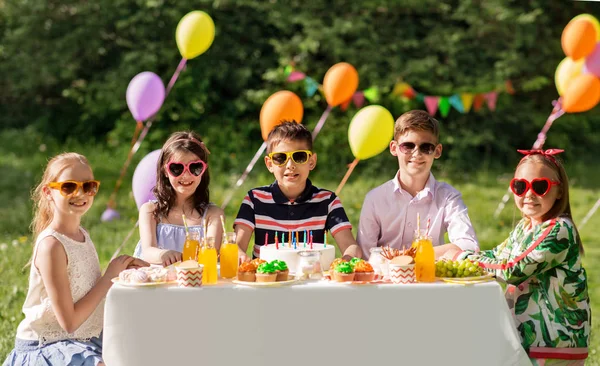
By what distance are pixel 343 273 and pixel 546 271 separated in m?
0.97

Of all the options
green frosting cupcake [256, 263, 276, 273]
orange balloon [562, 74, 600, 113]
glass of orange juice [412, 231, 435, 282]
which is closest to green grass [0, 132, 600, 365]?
orange balloon [562, 74, 600, 113]

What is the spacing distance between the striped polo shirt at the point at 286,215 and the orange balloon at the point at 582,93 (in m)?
3.75

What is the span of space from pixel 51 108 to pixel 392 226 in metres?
9.15

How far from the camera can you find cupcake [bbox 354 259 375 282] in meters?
3.14

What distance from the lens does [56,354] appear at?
3.28m

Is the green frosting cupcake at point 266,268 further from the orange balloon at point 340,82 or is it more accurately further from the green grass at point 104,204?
the orange balloon at point 340,82

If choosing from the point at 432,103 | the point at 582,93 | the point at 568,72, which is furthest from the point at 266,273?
the point at 432,103

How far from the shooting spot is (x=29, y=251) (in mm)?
6926

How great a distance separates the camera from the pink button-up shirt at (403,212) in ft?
13.7

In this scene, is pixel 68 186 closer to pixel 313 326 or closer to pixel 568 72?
pixel 313 326

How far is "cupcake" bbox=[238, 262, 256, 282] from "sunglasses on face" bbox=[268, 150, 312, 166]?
772 millimetres

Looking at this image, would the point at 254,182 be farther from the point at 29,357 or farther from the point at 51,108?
the point at 29,357

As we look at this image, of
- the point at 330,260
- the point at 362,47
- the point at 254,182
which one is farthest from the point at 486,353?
the point at 362,47

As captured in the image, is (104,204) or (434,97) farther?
(434,97)
